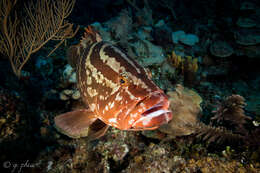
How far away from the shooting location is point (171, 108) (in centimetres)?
335

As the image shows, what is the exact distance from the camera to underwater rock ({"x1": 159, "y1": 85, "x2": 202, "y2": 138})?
2814 millimetres

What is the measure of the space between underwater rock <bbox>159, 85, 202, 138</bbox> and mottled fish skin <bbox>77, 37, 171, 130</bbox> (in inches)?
52.3

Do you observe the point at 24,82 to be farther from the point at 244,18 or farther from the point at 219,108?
the point at 244,18

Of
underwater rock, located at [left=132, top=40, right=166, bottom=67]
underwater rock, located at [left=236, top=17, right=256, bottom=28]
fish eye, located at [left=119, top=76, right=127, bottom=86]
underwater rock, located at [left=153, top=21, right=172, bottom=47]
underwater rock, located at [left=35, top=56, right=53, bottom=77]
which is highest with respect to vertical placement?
fish eye, located at [left=119, top=76, right=127, bottom=86]

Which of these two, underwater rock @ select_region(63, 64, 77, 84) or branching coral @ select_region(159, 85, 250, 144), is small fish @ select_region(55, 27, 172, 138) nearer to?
branching coral @ select_region(159, 85, 250, 144)

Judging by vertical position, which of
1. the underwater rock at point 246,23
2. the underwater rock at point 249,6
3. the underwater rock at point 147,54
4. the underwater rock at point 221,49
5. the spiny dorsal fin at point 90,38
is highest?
the spiny dorsal fin at point 90,38

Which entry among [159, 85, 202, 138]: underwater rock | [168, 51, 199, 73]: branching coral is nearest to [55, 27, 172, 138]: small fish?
[159, 85, 202, 138]: underwater rock

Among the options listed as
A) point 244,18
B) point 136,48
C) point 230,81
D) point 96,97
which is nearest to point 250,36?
point 244,18

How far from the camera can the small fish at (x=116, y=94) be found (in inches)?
66.6

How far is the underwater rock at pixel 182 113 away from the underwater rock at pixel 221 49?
3.24 m

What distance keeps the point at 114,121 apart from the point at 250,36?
7026 mm

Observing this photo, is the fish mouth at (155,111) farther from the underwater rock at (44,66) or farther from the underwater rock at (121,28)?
the underwater rock at (44,66)

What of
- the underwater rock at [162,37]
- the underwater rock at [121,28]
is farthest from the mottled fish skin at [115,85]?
the underwater rock at [162,37]

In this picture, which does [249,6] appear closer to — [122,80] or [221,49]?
[221,49]
